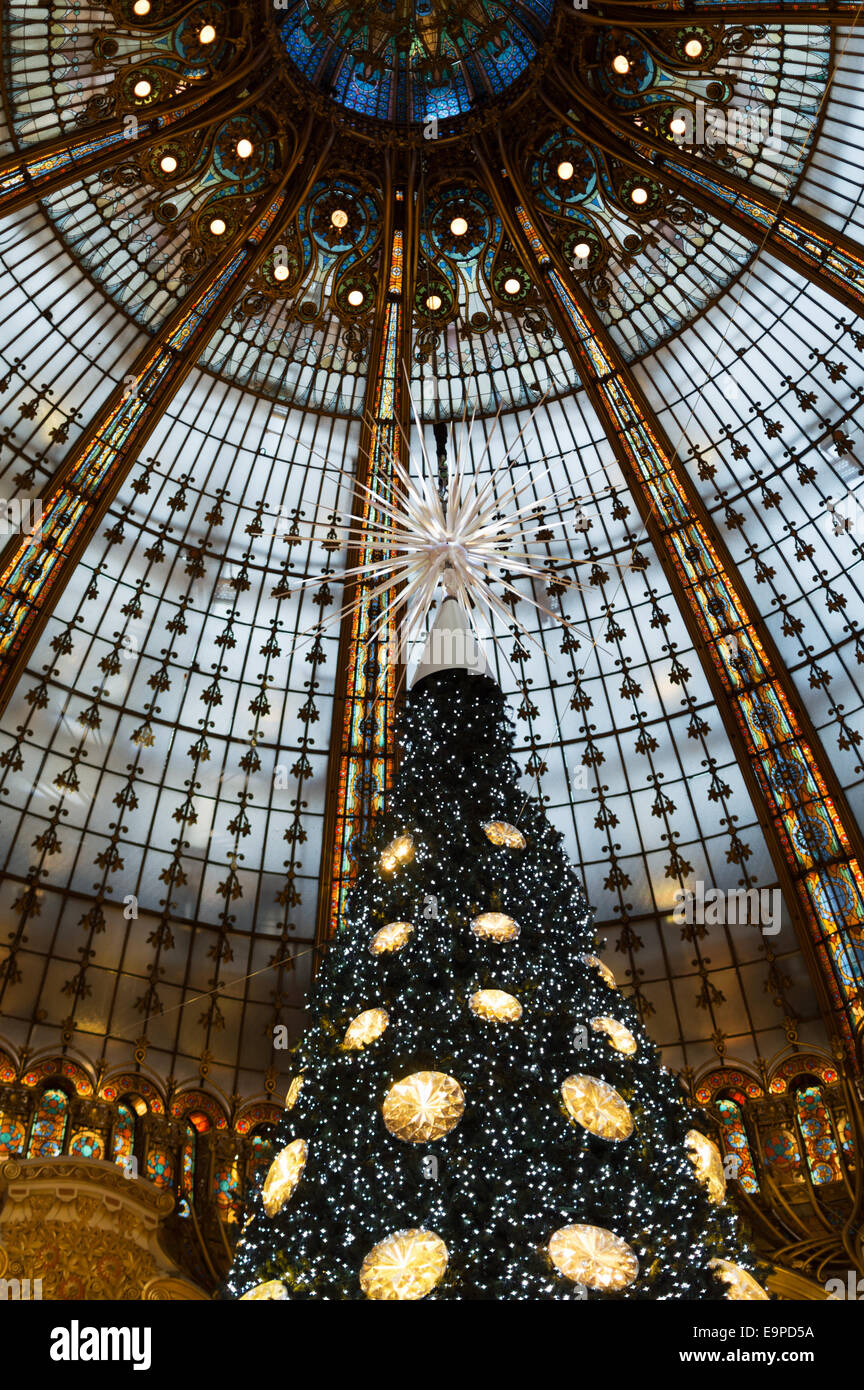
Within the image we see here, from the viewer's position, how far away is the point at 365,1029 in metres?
8.23

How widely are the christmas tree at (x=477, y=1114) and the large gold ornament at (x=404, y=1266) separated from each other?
1 cm

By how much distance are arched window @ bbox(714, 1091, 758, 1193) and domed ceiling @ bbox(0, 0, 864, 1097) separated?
571 millimetres

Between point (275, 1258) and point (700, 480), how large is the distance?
1233 centimetres

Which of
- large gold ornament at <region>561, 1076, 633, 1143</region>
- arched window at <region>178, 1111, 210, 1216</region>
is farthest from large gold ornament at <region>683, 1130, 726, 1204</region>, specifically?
arched window at <region>178, 1111, 210, 1216</region>

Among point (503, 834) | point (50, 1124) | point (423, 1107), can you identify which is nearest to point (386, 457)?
point (503, 834)

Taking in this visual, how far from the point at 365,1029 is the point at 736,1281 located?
2.91 m

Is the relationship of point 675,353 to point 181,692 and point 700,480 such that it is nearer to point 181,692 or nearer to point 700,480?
point 700,480

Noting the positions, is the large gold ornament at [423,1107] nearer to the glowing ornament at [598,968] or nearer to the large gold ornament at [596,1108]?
the large gold ornament at [596,1108]

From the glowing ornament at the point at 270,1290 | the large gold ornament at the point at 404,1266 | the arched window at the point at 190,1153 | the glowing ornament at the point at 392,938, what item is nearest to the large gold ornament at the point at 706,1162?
the large gold ornament at the point at 404,1266

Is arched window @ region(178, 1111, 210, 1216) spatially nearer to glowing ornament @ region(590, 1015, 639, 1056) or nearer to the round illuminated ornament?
the round illuminated ornament

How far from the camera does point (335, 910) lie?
15.3 m

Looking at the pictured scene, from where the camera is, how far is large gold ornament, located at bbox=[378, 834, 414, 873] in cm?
928

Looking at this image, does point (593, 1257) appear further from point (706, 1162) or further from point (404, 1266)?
point (706, 1162)
